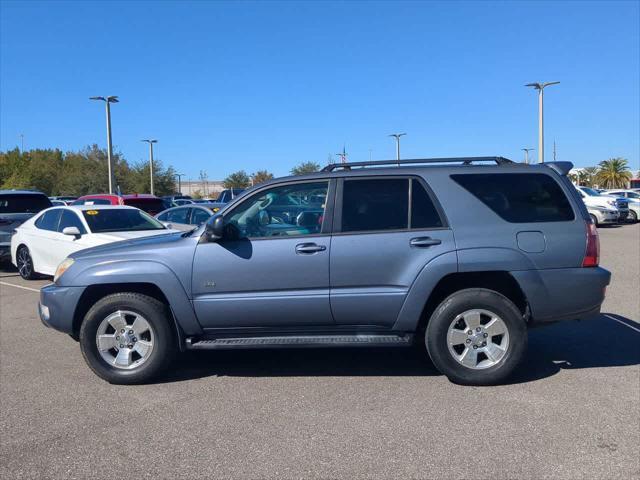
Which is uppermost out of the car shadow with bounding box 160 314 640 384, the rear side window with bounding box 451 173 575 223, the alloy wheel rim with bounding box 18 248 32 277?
the rear side window with bounding box 451 173 575 223

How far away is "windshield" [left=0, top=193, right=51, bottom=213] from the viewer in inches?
524

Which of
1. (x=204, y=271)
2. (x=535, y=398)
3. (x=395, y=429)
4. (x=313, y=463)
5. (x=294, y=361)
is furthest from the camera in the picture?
(x=294, y=361)

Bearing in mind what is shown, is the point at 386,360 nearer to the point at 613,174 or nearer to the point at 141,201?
the point at 141,201

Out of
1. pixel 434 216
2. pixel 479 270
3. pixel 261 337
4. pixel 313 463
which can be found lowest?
Result: pixel 313 463

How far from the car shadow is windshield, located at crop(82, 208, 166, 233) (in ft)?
15.1

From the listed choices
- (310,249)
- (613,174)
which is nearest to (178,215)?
(310,249)

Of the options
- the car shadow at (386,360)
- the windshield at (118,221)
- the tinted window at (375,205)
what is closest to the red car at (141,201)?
the windshield at (118,221)

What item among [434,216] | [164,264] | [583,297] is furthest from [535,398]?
[164,264]

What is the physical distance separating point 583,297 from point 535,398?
976mm

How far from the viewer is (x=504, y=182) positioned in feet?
17.8

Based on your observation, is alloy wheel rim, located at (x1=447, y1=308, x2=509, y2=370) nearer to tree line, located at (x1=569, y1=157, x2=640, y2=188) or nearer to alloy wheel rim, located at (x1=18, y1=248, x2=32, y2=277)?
alloy wheel rim, located at (x1=18, y1=248, x2=32, y2=277)

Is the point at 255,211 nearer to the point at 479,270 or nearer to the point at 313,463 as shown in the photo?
the point at 479,270

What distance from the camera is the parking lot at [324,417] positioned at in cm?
380

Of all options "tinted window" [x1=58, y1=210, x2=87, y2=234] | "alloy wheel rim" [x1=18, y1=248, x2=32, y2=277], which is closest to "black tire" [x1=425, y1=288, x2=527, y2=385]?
"tinted window" [x1=58, y1=210, x2=87, y2=234]
